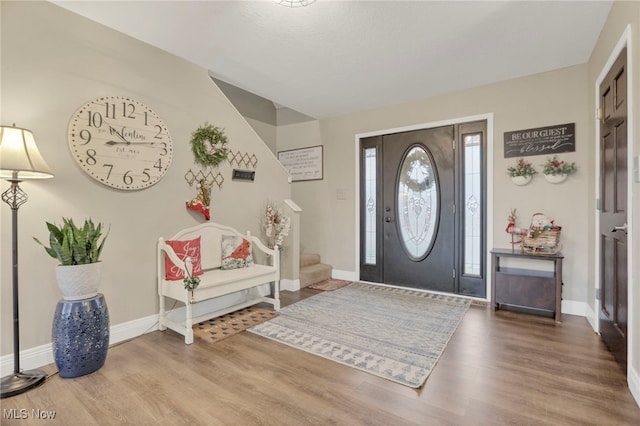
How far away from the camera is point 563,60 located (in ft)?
9.71

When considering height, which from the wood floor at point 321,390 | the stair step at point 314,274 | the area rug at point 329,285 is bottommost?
the wood floor at point 321,390

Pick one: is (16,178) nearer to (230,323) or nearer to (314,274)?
(230,323)

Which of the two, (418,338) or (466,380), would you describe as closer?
(466,380)

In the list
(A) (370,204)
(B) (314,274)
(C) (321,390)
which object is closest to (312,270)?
(B) (314,274)

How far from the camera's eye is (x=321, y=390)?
1.82 m

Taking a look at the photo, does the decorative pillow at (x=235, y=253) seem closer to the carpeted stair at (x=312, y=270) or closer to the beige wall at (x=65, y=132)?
the beige wall at (x=65, y=132)

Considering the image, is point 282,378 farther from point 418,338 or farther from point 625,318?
point 625,318

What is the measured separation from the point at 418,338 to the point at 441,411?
0.94 meters

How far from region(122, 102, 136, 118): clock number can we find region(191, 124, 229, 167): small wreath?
57 cm

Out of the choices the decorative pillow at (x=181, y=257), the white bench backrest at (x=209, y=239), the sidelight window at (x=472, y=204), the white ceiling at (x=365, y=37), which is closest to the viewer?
the white ceiling at (x=365, y=37)

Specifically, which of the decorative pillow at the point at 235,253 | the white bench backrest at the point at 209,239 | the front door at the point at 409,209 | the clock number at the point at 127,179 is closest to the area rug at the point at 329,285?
the front door at the point at 409,209

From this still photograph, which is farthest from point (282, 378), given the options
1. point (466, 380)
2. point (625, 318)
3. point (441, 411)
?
point (625, 318)

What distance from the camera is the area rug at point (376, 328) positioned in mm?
2143

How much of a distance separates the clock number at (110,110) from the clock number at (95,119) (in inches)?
2.3
